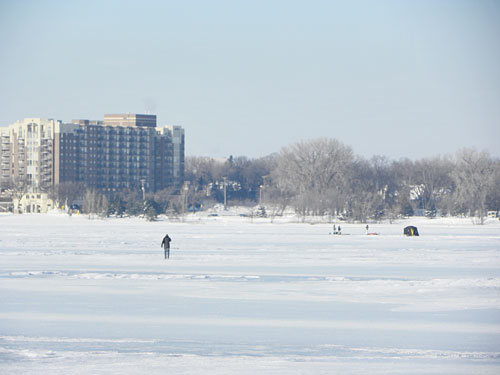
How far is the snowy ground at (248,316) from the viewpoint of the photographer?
10586mm

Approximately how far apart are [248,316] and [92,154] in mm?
126416

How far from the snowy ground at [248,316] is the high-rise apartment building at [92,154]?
109m

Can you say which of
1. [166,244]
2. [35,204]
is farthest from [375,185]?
[166,244]

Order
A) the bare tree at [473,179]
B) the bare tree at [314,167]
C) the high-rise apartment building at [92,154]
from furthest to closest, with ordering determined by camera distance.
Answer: the high-rise apartment building at [92,154] → the bare tree at [314,167] → the bare tree at [473,179]

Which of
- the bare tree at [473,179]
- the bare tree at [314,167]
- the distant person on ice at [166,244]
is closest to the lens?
the distant person on ice at [166,244]

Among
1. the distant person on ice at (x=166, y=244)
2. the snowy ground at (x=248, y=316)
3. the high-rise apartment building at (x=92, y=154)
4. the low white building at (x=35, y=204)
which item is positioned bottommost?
the snowy ground at (x=248, y=316)

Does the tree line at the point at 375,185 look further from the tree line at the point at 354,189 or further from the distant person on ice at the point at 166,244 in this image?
the distant person on ice at the point at 166,244

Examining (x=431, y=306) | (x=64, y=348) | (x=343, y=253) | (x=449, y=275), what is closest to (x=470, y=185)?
(x=343, y=253)

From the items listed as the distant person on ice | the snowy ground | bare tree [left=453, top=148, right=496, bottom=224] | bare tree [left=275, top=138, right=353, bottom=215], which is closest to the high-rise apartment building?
bare tree [left=275, top=138, right=353, bottom=215]

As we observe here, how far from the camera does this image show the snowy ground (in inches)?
417

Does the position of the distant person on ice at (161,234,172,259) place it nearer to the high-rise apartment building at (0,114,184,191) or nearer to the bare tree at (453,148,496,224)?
the bare tree at (453,148,496,224)

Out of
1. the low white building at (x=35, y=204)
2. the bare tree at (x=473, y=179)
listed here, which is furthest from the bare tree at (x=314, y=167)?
the low white building at (x=35, y=204)

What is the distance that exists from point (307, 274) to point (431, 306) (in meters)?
6.54

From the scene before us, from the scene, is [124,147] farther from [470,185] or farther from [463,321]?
[463,321]
